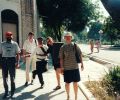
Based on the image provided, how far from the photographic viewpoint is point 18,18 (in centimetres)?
2562

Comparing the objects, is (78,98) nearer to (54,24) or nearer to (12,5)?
(12,5)

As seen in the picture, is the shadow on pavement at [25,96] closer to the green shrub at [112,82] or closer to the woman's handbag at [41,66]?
the woman's handbag at [41,66]

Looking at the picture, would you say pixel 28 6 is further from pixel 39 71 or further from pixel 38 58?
pixel 39 71

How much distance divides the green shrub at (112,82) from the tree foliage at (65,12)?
3062 cm

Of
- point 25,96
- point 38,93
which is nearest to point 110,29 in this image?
point 38,93

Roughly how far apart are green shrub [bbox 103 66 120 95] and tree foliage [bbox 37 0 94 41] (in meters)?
30.6

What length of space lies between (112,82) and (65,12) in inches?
1286

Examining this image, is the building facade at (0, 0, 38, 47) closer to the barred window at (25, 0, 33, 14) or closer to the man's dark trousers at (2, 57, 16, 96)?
the barred window at (25, 0, 33, 14)

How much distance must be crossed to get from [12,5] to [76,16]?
19576 mm

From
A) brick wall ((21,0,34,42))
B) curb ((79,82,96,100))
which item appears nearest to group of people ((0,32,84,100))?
curb ((79,82,96,100))

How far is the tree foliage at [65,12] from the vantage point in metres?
42.3

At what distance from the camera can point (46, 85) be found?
42.4 feet

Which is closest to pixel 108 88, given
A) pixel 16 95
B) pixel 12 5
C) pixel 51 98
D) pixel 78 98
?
pixel 78 98

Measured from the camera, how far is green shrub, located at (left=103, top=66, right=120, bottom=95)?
10.3 metres
